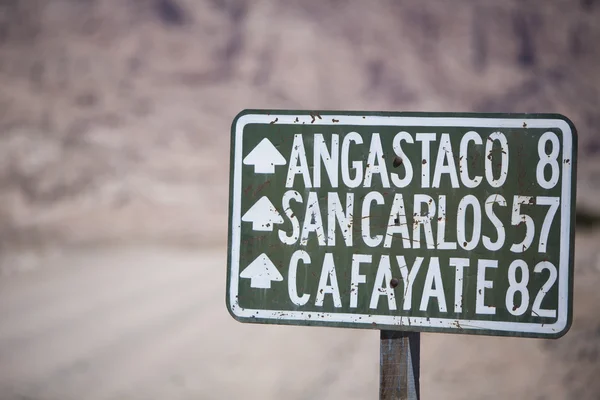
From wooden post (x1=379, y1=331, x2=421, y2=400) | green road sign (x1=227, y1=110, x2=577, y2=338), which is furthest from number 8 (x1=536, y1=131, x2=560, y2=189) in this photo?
wooden post (x1=379, y1=331, x2=421, y2=400)

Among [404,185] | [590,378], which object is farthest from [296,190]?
[590,378]

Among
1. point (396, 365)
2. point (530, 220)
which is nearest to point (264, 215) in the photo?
point (396, 365)

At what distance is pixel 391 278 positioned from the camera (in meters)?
1.11

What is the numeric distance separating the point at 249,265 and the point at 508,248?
1.58ft

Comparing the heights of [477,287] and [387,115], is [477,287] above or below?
below

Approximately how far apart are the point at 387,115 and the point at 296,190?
0.73 feet

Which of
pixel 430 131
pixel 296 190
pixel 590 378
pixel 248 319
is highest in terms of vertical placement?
pixel 430 131

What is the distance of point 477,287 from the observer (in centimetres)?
109

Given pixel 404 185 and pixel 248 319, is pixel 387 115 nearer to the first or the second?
pixel 404 185

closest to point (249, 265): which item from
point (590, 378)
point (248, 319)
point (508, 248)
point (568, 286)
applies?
point (248, 319)

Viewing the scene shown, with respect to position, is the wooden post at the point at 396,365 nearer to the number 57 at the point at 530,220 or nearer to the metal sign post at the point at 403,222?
the metal sign post at the point at 403,222

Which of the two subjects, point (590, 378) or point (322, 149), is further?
point (590, 378)

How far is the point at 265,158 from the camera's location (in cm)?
116

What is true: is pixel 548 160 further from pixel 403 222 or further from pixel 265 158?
pixel 265 158
